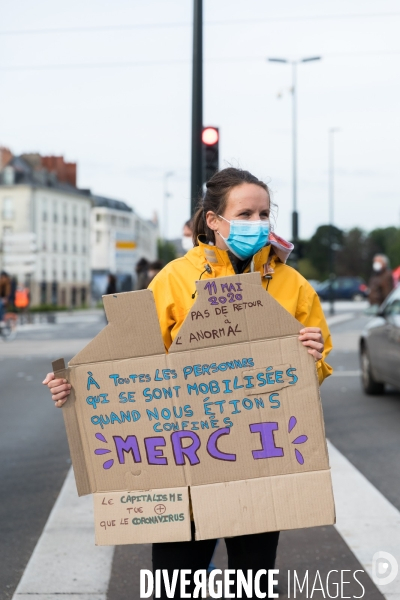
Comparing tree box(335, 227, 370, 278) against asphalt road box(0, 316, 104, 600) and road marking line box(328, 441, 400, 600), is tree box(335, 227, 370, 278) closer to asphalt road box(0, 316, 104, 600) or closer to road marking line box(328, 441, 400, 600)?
asphalt road box(0, 316, 104, 600)

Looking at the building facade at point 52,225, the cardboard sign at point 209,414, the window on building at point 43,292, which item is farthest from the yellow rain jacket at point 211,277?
the window on building at point 43,292

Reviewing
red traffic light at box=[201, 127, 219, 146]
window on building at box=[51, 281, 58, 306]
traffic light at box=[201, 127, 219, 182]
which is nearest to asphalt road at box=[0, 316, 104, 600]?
traffic light at box=[201, 127, 219, 182]

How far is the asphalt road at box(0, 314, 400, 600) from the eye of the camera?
177 inches

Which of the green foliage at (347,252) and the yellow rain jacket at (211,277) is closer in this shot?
the yellow rain jacket at (211,277)

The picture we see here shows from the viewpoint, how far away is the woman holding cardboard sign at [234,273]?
2.76 meters

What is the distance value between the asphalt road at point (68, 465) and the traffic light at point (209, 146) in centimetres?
321

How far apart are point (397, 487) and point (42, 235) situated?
94592 mm

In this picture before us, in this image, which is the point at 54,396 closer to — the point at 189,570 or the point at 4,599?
the point at 189,570

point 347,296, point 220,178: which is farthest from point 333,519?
point 347,296

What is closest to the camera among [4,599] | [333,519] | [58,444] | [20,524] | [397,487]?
[333,519]

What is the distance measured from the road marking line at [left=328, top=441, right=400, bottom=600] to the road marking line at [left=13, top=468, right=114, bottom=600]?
128 cm

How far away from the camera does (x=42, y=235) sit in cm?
9862

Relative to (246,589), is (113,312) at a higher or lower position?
higher

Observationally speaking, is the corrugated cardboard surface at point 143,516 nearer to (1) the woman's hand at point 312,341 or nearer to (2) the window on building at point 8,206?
(1) the woman's hand at point 312,341
